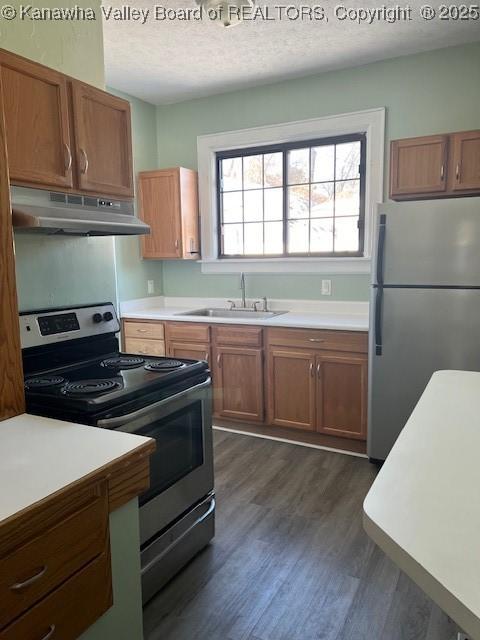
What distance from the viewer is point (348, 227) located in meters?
3.64

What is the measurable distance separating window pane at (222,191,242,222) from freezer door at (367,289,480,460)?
1.71 metres

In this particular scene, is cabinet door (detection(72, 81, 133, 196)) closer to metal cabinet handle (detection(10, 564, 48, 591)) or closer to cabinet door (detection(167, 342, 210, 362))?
metal cabinet handle (detection(10, 564, 48, 591))

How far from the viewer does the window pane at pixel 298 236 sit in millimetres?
3814

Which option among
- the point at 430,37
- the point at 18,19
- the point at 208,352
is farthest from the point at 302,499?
the point at 430,37

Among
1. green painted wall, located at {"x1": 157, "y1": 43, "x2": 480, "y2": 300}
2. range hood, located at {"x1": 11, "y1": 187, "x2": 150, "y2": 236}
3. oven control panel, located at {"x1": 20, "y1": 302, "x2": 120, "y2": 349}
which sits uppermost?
green painted wall, located at {"x1": 157, "y1": 43, "x2": 480, "y2": 300}

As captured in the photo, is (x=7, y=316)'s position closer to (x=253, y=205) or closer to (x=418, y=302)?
(x=418, y=302)

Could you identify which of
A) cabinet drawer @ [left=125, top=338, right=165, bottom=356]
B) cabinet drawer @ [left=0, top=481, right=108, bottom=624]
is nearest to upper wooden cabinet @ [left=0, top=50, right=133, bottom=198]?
cabinet drawer @ [left=0, top=481, right=108, bottom=624]

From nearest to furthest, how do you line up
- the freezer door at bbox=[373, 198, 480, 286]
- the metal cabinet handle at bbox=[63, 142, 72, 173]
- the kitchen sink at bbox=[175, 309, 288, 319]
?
1. the metal cabinet handle at bbox=[63, 142, 72, 173]
2. the freezer door at bbox=[373, 198, 480, 286]
3. the kitchen sink at bbox=[175, 309, 288, 319]

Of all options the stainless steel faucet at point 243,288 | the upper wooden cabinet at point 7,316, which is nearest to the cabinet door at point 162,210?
the stainless steel faucet at point 243,288

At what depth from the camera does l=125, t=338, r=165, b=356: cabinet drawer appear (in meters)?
3.78

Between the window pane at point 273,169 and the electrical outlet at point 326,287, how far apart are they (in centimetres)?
90

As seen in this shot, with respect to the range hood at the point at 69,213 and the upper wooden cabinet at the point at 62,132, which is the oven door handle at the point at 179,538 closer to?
the range hood at the point at 69,213

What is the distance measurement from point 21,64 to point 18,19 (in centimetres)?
34

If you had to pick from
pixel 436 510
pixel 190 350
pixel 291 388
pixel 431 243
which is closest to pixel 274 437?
pixel 291 388
